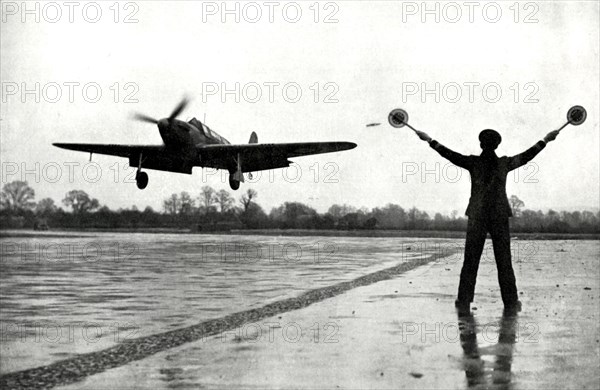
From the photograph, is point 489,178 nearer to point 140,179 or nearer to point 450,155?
point 450,155

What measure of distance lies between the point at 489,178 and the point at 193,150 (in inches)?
757

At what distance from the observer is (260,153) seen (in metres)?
26.3

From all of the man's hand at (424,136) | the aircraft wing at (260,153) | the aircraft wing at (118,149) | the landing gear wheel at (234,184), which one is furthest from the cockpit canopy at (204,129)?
the man's hand at (424,136)

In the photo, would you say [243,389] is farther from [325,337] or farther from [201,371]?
[325,337]

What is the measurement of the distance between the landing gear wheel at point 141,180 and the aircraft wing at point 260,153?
2975mm

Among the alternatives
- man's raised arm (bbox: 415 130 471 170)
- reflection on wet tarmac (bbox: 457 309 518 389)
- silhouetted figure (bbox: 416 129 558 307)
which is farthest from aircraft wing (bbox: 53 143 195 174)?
reflection on wet tarmac (bbox: 457 309 518 389)

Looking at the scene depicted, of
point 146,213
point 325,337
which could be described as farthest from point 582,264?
point 146,213

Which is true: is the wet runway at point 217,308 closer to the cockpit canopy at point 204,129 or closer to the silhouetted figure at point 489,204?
the silhouetted figure at point 489,204

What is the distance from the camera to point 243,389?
400cm

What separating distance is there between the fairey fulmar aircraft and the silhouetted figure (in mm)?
Result: 17209

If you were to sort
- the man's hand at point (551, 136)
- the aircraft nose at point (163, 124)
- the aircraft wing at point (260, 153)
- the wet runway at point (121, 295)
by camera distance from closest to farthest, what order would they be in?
1. the wet runway at point (121, 295)
2. the man's hand at point (551, 136)
3. the aircraft nose at point (163, 124)
4. the aircraft wing at point (260, 153)

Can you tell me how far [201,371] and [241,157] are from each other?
2211 centimetres

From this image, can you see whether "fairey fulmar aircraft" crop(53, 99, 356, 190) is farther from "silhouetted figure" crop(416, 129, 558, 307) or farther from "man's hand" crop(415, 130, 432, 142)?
"silhouetted figure" crop(416, 129, 558, 307)

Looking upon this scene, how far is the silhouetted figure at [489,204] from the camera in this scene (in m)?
7.54
